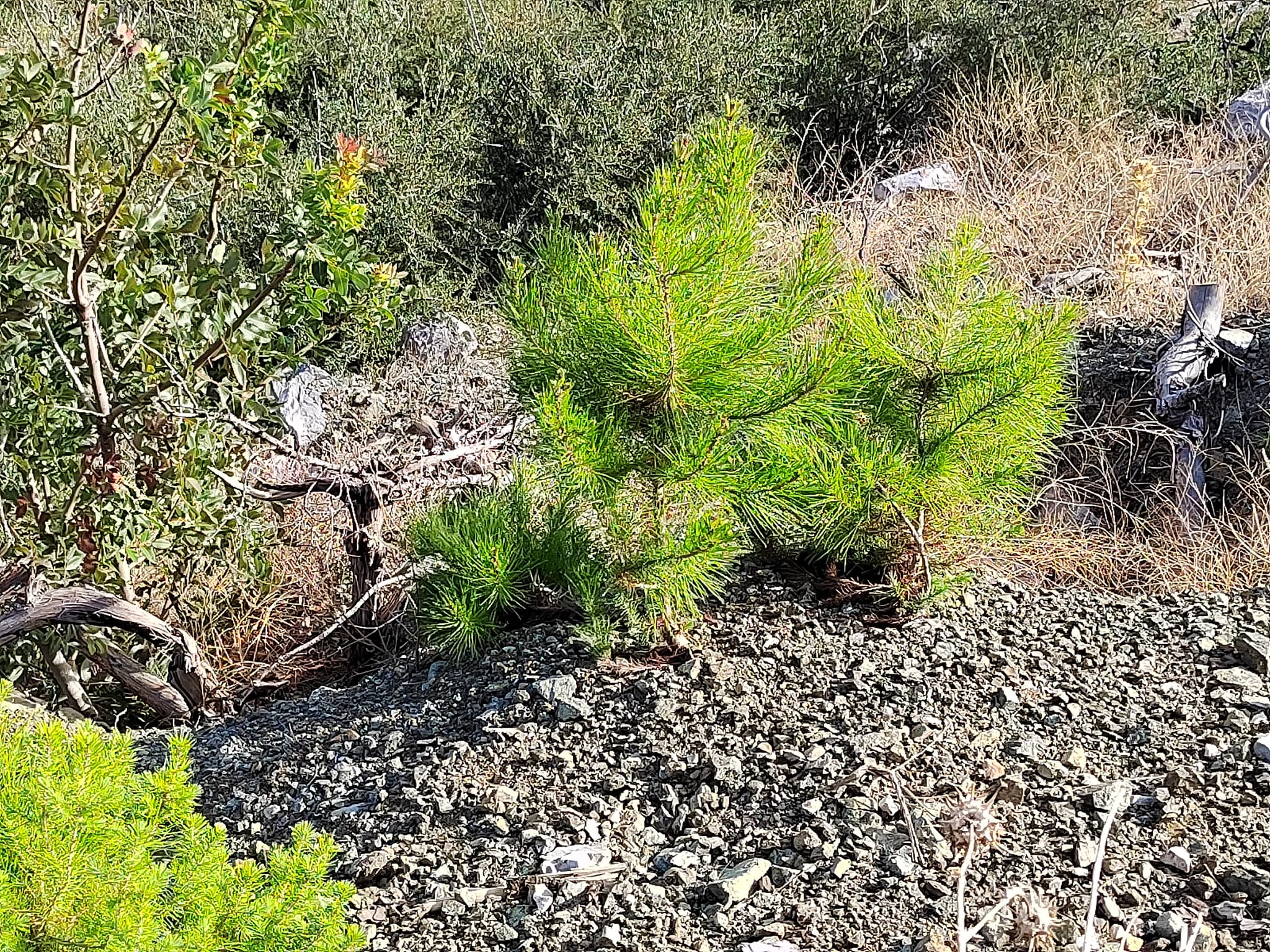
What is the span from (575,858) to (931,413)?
1.16m

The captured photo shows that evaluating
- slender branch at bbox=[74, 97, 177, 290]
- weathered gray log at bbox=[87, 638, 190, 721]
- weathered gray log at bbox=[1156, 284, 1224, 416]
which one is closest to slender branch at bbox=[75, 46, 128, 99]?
slender branch at bbox=[74, 97, 177, 290]

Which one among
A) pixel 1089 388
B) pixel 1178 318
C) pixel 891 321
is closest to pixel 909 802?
pixel 891 321

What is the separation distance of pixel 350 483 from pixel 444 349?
2298 mm

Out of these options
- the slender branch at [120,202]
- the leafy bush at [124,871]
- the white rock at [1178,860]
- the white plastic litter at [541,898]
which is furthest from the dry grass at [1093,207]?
the leafy bush at [124,871]

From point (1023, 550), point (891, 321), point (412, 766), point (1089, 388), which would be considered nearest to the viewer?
point (412, 766)

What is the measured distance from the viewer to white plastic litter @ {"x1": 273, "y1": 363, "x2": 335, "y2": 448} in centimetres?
497

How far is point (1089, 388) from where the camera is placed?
451 cm

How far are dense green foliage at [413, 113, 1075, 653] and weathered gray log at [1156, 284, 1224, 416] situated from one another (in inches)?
72.6

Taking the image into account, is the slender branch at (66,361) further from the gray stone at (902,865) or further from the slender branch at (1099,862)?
the slender branch at (1099,862)

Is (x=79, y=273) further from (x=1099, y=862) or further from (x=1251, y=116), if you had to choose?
(x=1251, y=116)

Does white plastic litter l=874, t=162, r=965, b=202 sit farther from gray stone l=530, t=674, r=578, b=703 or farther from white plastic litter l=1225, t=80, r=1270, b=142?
gray stone l=530, t=674, r=578, b=703

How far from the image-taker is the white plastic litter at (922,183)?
20.4ft

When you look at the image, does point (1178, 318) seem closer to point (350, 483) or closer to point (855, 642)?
point (855, 642)

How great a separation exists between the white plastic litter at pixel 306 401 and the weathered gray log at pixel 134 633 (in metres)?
1.69
